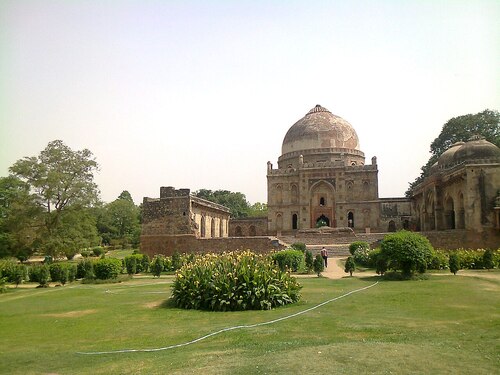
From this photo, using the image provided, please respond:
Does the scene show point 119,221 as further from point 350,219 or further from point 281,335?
point 281,335

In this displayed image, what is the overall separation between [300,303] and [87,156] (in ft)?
78.2

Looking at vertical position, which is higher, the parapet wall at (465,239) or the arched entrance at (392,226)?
the arched entrance at (392,226)

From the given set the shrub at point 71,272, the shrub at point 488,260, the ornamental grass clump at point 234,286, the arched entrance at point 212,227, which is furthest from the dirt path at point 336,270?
the arched entrance at point 212,227

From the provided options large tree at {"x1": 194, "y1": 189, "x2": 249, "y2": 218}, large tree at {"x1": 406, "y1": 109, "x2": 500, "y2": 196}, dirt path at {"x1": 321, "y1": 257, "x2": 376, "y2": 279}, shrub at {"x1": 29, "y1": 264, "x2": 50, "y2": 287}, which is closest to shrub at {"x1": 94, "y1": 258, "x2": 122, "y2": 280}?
shrub at {"x1": 29, "y1": 264, "x2": 50, "y2": 287}

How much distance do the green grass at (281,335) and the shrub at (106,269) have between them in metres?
6.15

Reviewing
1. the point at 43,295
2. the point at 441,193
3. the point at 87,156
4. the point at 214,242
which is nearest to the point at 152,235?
the point at 214,242

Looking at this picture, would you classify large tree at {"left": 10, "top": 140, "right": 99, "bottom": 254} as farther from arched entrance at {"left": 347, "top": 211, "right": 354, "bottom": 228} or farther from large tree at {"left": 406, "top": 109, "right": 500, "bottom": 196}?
large tree at {"left": 406, "top": 109, "right": 500, "bottom": 196}

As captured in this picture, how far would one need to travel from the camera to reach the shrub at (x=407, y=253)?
14.2m

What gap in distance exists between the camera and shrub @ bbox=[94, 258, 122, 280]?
1867 centimetres

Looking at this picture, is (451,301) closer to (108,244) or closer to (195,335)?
(195,335)

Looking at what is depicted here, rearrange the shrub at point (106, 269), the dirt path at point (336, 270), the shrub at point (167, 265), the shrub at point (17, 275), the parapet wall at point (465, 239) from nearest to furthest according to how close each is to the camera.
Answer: the dirt path at point (336, 270)
the shrub at point (17, 275)
the shrub at point (106, 269)
the shrub at point (167, 265)
the parapet wall at point (465, 239)

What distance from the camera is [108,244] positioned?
54.0 meters

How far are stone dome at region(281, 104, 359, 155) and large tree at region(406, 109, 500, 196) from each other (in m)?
8.04

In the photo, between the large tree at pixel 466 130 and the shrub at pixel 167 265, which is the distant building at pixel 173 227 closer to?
the shrub at pixel 167 265
